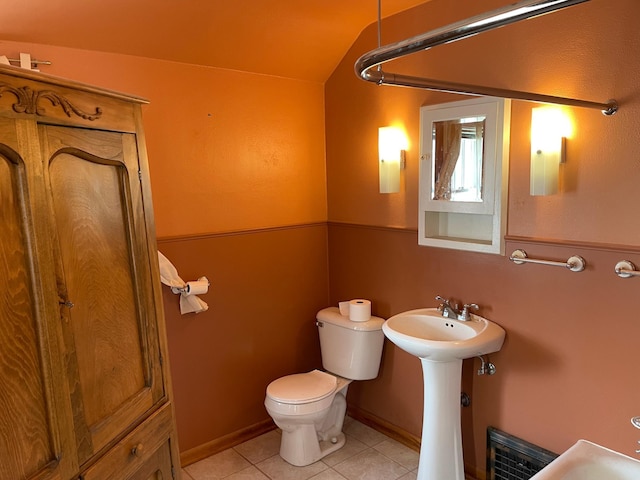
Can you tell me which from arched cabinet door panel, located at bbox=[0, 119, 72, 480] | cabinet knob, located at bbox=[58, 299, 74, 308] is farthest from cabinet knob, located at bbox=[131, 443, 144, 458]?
cabinet knob, located at bbox=[58, 299, 74, 308]

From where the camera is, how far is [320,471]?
2.62 metres

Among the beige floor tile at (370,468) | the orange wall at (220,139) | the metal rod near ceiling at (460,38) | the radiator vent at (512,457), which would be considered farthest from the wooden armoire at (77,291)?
the radiator vent at (512,457)

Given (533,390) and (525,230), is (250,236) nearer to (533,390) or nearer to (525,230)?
(525,230)

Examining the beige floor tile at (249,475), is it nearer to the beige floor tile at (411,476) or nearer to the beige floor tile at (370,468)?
the beige floor tile at (370,468)

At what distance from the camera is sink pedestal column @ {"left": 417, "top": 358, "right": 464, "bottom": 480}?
7.37 feet

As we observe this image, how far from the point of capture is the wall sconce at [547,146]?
192 cm

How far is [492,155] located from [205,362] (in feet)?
6.19

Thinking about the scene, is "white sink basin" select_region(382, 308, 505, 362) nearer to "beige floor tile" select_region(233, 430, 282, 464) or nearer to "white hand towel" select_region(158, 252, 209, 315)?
"white hand towel" select_region(158, 252, 209, 315)

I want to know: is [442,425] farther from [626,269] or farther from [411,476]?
[626,269]

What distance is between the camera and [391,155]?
2605mm

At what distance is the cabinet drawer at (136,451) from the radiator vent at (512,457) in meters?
1.57

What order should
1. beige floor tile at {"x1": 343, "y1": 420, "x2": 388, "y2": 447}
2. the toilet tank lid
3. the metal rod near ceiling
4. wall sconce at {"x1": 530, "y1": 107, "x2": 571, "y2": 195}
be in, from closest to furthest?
the metal rod near ceiling < wall sconce at {"x1": 530, "y1": 107, "x2": 571, "y2": 195} < the toilet tank lid < beige floor tile at {"x1": 343, "y1": 420, "x2": 388, "y2": 447}

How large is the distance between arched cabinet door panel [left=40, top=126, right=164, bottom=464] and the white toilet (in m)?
1.11

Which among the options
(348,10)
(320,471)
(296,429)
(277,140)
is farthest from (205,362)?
(348,10)
